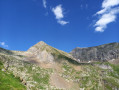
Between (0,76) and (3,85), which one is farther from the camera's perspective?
(0,76)

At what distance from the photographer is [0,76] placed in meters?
67.6

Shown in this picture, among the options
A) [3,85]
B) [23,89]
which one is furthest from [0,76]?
[23,89]

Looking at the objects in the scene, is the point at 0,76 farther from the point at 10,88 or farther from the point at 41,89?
the point at 41,89

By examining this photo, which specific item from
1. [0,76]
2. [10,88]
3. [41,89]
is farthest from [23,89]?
[41,89]

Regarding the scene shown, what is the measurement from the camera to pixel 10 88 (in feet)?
193

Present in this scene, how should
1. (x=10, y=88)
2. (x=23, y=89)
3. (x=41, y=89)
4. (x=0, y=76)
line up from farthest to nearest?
(x=41, y=89) → (x=0, y=76) → (x=23, y=89) → (x=10, y=88)

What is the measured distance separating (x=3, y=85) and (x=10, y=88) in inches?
161

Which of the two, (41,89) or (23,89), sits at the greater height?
(23,89)

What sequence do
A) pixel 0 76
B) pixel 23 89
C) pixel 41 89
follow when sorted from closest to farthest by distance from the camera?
1. pixel 23 89
2. pixel 0 76
3. pixel 41 89

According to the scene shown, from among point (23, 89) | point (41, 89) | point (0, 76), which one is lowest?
point (41, 89)

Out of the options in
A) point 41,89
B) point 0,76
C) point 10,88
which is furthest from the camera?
point 41,89

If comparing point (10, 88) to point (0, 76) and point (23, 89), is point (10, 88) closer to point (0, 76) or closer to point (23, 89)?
point (23, 89)

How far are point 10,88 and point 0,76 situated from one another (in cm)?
1329

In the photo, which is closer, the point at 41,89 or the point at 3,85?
the point at 3,85
